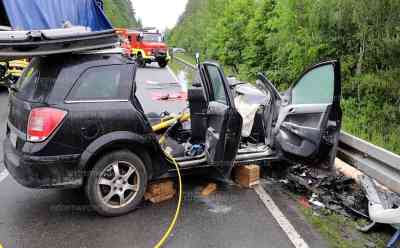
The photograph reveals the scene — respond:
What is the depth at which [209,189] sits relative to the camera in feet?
17.1

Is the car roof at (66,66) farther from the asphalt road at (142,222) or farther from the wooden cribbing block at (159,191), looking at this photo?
the wooden cribbing block at (159,191)

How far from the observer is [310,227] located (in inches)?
167

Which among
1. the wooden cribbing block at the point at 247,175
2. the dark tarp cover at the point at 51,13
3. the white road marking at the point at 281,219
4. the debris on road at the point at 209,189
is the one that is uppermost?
the dark tarp cover at the point at 51,13

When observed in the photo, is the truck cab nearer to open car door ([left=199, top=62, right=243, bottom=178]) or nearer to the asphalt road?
open car door ([left=199, top=62, right=243, bottom=178])

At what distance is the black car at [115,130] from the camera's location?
4008 millimetres

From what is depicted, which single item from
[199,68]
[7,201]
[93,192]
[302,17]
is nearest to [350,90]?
[302,17]

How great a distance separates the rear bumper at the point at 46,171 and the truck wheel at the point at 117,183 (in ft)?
0.63

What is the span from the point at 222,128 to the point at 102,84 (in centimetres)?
154

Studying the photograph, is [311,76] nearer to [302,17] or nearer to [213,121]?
[213,121]

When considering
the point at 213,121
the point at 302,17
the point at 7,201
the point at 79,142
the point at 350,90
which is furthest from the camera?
the point at 302,17

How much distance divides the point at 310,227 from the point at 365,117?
5032 mm

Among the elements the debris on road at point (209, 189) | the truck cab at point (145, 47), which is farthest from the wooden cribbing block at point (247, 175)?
the truck cab at point (145, 47)

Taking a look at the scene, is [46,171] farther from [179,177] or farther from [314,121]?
[314,121]

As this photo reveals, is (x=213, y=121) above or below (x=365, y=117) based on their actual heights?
above
